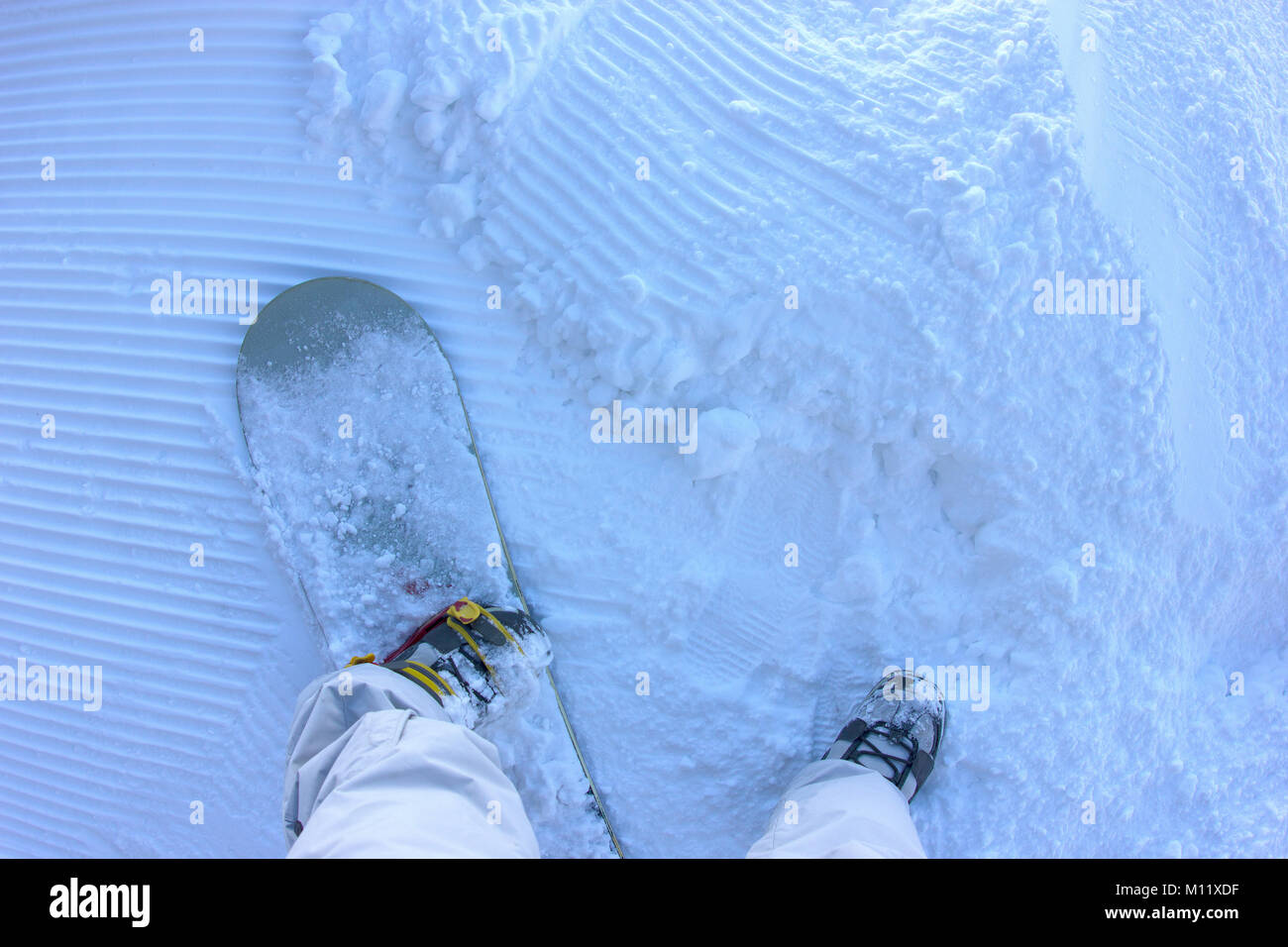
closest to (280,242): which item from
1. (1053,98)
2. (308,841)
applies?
(308,841)

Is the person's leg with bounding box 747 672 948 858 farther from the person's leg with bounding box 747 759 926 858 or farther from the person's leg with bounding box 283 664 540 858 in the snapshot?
the person's leg with bounding box 283 664 540 858

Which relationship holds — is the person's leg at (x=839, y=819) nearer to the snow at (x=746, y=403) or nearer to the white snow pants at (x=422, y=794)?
the white snow pants at (x=422, y=794)

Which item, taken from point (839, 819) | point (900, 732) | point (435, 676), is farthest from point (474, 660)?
point (900, 732)

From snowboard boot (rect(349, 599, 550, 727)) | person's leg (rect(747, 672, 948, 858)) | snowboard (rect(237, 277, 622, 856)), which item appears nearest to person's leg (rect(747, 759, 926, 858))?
person's leg (rect(747, 672, 948, 858))

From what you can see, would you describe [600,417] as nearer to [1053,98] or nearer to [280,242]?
[280,242]

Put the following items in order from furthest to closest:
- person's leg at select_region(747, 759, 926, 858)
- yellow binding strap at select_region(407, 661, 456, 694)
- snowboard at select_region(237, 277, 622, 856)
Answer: snowboard at select_region(237, 277, 622, 856), yellow binding strap at select_region(407, 661, 456, 694), person's leg at select_region(747, 759, 926, 858)

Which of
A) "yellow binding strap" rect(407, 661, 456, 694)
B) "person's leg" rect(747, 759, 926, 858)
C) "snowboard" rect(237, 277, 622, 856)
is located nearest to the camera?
"person's leg" rect(747, 759, 926, 858)

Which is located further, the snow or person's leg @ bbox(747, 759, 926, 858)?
the snow

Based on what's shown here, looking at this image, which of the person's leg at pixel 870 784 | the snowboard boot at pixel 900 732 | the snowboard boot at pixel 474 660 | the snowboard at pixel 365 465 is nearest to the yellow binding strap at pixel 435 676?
the snowboard boot at pixel 474 660
